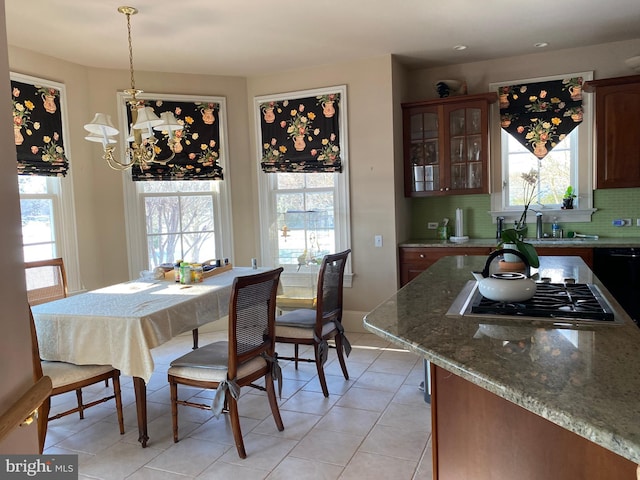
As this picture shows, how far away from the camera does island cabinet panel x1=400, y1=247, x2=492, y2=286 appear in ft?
15.0

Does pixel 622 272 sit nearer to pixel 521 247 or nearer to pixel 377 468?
pixel 521 247

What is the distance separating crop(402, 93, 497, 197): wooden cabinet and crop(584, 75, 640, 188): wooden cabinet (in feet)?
3.08

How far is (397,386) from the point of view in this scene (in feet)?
11.2

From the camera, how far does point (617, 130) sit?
14.0 ft

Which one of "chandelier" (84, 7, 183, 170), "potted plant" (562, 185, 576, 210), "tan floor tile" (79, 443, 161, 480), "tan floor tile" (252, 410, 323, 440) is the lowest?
"tan floor tile" (252, 410, 323, 440)

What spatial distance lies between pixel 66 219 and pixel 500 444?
162 inches

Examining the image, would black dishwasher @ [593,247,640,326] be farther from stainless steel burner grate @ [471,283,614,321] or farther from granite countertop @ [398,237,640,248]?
stainless steel burner grate @ [471,283,614,321]

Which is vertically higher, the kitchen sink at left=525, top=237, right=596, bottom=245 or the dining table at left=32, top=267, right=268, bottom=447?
the kitchen sink at left=525, top=237, right=596, bottom=245

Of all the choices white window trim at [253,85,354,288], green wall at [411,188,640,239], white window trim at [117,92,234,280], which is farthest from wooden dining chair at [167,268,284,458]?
green wall at [411,188,640,239]

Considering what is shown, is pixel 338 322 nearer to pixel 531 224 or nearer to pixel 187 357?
pixel 187 357

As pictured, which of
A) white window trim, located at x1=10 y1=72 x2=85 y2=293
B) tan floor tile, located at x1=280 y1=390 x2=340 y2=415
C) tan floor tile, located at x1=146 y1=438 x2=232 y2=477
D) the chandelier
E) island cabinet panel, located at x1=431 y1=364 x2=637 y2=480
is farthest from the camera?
white window trim, located at x1=10 y1=72 x2=85 y2=293

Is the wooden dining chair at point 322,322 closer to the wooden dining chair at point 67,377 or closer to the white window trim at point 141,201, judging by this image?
the wooden dining chair at point 67,377

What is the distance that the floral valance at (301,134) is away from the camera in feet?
15.9

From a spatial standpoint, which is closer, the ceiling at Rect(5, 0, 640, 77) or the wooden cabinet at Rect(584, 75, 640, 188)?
the ceiling at Rect(5, 0, 640, 77)
